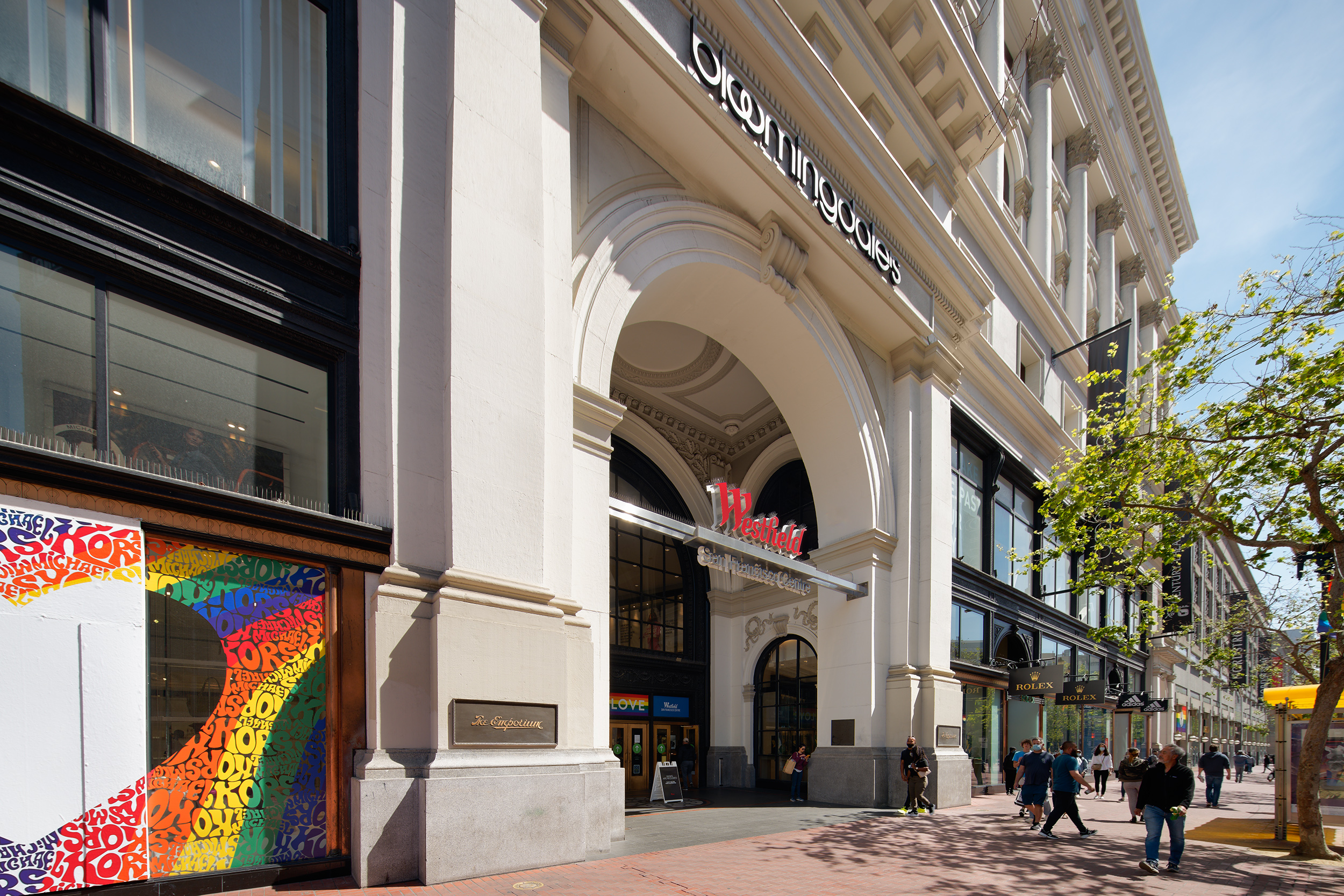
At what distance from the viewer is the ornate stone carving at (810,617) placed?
1930 centimetres

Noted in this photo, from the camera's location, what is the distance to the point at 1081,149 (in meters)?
31.5

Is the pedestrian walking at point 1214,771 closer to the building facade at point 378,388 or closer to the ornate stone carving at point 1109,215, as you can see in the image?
the building facade at point 378,388

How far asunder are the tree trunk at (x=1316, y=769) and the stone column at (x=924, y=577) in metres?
5.84

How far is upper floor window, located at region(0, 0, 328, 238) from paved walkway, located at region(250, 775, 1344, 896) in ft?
21.9

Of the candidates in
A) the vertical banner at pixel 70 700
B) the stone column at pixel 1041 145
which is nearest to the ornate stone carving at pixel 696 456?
the stone column at pixel 1041 145

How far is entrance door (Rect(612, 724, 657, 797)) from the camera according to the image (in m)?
18.3

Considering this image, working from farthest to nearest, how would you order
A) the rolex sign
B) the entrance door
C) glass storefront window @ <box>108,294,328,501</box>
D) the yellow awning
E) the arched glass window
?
1. the arched glass window
2. the rolex sign
3. the entrance door
4. the yellow awning
5. glass storefront window @ <box>108,294,328,501</box>

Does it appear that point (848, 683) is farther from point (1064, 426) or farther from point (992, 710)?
point (1064, 426)

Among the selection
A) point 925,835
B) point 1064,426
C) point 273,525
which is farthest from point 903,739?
point 1064,426

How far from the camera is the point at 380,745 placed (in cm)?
685

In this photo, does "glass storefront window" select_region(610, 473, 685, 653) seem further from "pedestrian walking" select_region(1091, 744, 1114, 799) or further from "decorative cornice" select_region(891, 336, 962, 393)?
"pedestrian walking" select_region(1091, 744, 1114, 799)

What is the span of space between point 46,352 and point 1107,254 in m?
40.0

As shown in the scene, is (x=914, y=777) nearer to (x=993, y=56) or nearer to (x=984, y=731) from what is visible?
(x=984, y=731)

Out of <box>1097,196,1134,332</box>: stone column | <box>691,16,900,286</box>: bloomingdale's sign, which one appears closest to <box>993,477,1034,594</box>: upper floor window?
<box>691,16,900,286</box>: bloomingdale's sign
